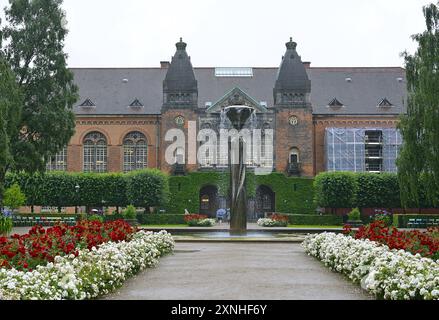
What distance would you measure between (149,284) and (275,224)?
97.1 ft

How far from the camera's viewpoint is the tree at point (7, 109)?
99.4 feet

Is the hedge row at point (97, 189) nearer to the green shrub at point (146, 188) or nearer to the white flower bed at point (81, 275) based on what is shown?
the green shrub at point (146, 188)

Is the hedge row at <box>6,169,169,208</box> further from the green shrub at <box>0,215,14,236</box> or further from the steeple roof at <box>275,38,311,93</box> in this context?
the green shrub at <box>0,215,14,236</box>

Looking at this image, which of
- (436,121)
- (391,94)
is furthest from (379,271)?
(391,94)

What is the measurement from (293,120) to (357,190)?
12.0 metres

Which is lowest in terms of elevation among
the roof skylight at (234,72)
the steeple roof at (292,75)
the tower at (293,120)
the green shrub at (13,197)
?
the green shrub at (13,197)

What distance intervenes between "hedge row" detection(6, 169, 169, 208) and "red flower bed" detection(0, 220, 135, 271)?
111ft

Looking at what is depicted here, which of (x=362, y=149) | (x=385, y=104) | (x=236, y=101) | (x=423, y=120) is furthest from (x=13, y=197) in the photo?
(x=385, y=104)

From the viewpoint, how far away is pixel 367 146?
208 feet

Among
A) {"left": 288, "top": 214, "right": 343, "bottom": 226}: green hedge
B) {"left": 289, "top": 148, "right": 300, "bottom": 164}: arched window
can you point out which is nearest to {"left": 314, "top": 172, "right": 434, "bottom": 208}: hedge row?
{"left": 288, "top": 214, "right": 343, "bottom": 226}: green hedge

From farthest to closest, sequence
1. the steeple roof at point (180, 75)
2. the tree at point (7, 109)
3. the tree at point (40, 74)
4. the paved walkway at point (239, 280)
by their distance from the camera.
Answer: the steeple roof at point (180, 75) < the tree at point (40, 74) < the tree at point (7, 109) < the paved walkway at point (239, 280)

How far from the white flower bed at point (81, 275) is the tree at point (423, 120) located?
21235 mm

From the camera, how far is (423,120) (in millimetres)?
33406

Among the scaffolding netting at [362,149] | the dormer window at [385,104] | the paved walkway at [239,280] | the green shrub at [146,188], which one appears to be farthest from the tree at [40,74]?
the dormer window at [385,104]
